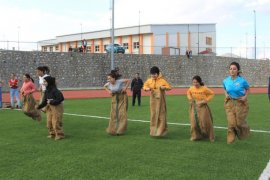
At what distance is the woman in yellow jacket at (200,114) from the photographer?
9875 mm

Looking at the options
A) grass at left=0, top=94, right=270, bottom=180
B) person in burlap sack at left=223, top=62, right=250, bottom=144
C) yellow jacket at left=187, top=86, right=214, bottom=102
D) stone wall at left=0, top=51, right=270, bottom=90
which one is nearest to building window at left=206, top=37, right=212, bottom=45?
stone wall at left=0, top=51, right=270, bottom=90

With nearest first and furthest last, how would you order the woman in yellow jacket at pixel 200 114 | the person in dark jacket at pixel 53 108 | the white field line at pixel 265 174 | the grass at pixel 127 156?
the white field line at pixel 265 174
the grass at pixel 127 156
the woman in yellow jacket at pixel 200 114
the person in dark jacket at pixel 53 108

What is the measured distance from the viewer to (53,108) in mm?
10555

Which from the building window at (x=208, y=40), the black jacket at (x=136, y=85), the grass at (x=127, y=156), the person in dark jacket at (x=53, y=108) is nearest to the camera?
the grass at (x=127, y=156)

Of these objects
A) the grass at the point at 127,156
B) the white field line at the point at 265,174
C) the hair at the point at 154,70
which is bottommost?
the grass at the point at 127,156

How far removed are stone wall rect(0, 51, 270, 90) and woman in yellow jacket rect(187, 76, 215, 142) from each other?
2587cm

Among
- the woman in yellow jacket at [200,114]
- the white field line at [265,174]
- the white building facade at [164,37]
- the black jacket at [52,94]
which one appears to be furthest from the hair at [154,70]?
the white building facade at [164,37]

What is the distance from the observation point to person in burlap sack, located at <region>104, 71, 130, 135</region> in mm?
11094

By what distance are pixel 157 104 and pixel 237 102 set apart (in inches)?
90.5

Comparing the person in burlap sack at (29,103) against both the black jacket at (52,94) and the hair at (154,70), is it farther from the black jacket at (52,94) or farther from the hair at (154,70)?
the hair at (154,70)

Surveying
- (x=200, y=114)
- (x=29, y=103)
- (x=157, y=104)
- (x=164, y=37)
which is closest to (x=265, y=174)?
(x=200, y=114)

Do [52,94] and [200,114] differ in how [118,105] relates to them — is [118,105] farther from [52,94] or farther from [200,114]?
[200,114]

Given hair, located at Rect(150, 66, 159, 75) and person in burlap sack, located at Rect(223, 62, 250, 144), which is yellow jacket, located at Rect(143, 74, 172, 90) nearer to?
hair, located at Rect(150, 66, 159, 75)

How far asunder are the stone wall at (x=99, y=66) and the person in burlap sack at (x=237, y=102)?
26.9m
